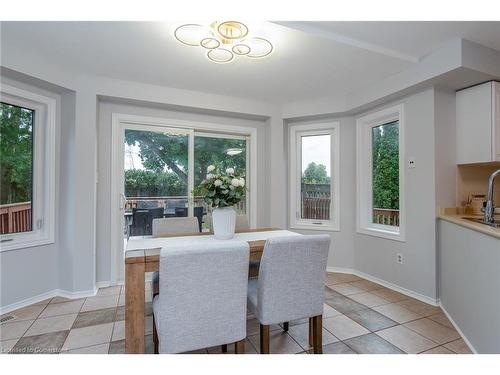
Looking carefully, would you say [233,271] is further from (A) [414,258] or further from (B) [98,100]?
(B) [98,100]

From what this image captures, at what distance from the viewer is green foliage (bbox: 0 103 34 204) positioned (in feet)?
8.45

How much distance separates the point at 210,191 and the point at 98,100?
1979mm

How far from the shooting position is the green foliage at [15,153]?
2574 millimetres

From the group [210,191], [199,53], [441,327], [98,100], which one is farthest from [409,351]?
[98,100]

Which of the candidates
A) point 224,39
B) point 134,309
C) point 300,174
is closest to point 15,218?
point 134,309

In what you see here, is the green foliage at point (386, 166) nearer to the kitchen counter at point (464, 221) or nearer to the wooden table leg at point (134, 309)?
the kitchen counter at point (464, 221)

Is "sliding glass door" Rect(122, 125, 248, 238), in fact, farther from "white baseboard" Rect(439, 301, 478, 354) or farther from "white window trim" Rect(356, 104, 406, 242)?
"white baseboard" Rect(439, 301, 478, 354)

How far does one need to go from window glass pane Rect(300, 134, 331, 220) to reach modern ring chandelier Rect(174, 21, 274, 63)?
6.37 feet

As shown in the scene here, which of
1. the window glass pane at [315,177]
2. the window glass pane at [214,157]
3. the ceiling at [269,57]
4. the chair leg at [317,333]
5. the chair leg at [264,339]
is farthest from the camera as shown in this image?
the window glass pane at [315,177]

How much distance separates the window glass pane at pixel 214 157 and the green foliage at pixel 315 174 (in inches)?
36.3

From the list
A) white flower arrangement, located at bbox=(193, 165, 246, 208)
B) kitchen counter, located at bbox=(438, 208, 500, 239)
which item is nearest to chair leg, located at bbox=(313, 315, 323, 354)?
white flower arrangement, located at bbox=(193, 165, 246, 208)

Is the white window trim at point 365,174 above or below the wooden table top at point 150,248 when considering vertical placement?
above

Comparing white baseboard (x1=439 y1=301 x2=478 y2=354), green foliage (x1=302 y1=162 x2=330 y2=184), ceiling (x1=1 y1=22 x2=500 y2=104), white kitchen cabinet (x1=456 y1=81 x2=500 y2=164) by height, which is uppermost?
ceiling (x1=1 y1=22 x2=500 y2=104)

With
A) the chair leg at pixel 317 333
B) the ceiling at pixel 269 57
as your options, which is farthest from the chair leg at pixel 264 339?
the ceiling at pixel 269 57
